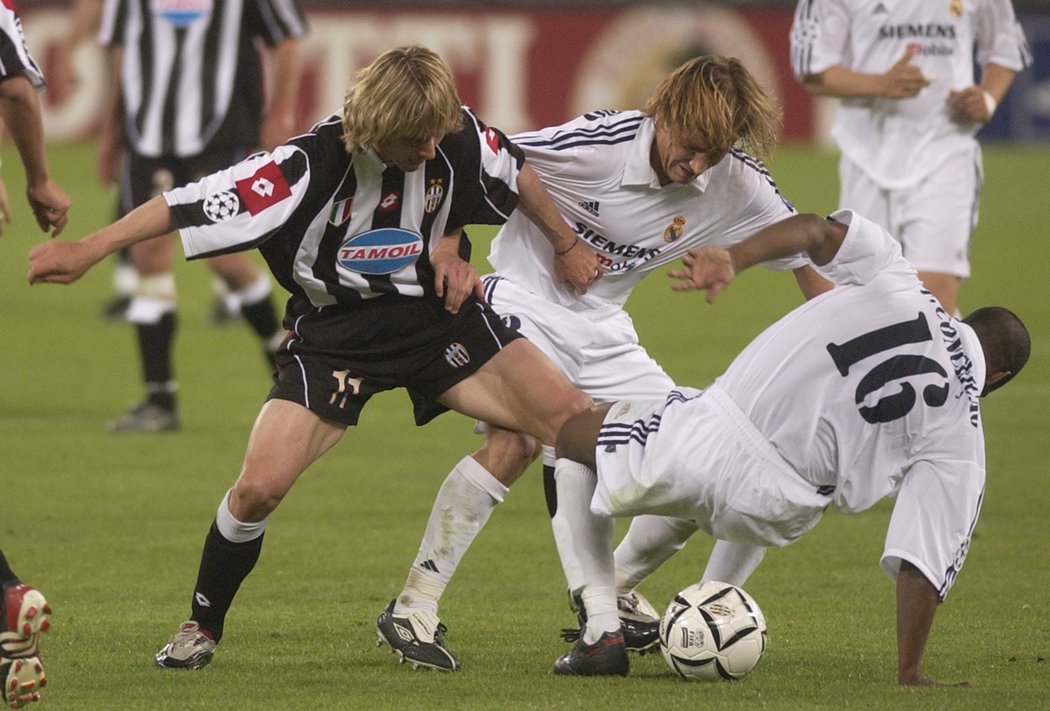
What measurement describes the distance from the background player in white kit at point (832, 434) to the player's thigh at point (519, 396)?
225 millimetres

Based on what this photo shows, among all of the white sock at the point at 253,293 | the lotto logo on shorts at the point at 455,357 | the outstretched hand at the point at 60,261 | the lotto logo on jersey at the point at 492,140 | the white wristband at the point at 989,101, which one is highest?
the lotto logo on jersey at the point at 492,140

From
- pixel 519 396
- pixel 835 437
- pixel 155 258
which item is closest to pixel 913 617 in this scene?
pixel 835 437

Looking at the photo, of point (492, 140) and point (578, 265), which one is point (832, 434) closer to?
point (578, 265)

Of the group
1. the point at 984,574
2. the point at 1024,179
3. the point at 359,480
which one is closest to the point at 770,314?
the point at 359,480

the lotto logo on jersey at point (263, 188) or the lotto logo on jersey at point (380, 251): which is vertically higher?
the lotto logo on jersey at point (263, 188)

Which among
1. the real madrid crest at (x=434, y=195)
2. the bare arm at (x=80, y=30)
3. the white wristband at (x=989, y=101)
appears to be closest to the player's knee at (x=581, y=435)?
Answer: the real madrid crest at (x=434, y=195)

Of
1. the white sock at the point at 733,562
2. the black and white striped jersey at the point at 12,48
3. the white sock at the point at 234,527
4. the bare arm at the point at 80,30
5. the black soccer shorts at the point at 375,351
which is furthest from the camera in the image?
the bare arm at the point at 80,30

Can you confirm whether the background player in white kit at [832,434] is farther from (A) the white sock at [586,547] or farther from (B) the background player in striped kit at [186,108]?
(B) the background player in striped kit at [186,108]

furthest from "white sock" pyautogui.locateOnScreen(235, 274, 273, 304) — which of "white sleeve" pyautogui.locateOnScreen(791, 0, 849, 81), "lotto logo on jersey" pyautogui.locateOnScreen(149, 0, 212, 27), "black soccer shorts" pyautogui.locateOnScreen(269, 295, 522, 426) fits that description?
"black soccer shorts" pyautogui.locateOnScreen(269, 295, 522, 426)

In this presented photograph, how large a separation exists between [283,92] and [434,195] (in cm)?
477

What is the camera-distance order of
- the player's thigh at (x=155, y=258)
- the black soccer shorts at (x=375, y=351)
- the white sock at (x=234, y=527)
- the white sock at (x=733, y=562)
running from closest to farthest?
the white sock at (x=234, y=527), the black soccer shorts at (x=375, y=351), the white sock at (x=733, y=562), the player's thigh at (x=155, y=258)

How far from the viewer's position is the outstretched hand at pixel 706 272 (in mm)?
4691

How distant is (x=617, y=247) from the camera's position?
5711 millimetres

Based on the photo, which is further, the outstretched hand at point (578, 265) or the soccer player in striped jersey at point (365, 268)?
the outstretched hand at point (578, 265)
